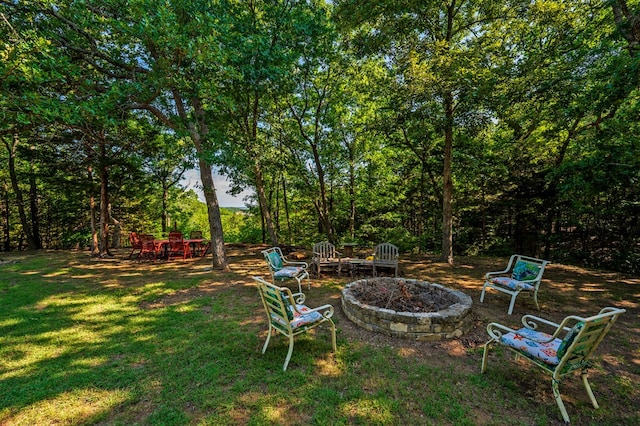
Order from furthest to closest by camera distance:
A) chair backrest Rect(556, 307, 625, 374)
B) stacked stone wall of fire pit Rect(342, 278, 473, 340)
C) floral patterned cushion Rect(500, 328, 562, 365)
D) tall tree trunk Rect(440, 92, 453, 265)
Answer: tall tree trunk Rect(440, 92, 453, 265) < stacked stone wall of fire pit Rect(342, 278, 473, 340) < floral patterned cushion Rect(500, 328, 562, 365) < chair backrest Rect(556, 307, 625, 374)

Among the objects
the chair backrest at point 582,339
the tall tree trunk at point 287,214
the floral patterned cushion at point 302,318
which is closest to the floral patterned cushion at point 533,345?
the chair backrest at point 582,339

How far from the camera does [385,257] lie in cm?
641

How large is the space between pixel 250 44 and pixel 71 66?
3064mm

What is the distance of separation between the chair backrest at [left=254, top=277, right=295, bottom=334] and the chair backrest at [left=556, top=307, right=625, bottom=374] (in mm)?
2503

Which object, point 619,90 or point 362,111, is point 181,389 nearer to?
point 619,90

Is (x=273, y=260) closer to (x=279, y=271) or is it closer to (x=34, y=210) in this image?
(x=279, y=271)

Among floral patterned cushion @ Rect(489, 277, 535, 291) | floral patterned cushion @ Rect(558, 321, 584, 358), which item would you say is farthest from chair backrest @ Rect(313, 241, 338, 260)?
floral patterned cushion @ Rect(558, 321, 584, 358)

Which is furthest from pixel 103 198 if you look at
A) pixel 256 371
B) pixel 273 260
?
pixel 256 371

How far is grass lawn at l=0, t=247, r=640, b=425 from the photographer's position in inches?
87.2

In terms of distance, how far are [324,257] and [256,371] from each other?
4.12m

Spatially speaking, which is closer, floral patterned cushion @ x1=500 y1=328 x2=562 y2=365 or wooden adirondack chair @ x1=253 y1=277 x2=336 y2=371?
floral patterned cushion @ x1=500 y1=328 x2=562 y2=365

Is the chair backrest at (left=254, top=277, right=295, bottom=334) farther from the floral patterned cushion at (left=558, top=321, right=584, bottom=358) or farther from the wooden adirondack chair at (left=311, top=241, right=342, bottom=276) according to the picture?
the wooden adirondack chair at (left=311, top=241, right=342, bottom=276)

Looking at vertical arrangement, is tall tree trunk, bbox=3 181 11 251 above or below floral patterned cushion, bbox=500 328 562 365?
above

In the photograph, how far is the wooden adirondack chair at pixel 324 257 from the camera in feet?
21.1
